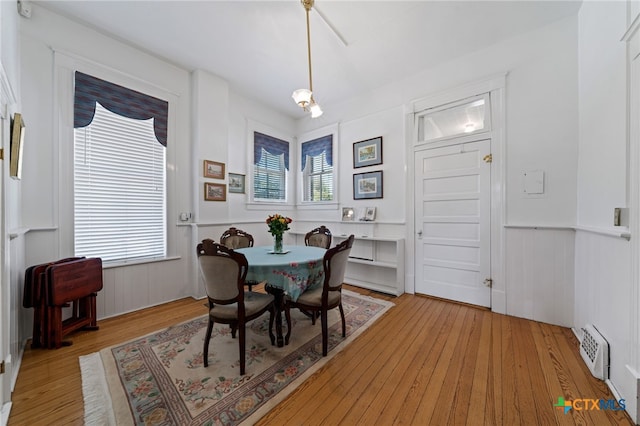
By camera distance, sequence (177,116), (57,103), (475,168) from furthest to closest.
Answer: (177,116), (475,168), (57,103)

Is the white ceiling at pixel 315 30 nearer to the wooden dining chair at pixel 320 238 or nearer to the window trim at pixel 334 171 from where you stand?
the window trim at pixel 334 171

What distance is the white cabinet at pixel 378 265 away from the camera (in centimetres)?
357

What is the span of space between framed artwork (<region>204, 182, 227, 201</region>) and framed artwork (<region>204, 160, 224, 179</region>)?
0.12 meters

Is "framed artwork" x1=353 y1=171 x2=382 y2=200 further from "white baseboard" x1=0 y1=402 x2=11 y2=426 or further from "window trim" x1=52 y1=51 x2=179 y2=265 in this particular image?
"white baseboard" x1=0 y1=402 x2=11 y2=426

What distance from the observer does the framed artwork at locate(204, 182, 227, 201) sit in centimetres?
354

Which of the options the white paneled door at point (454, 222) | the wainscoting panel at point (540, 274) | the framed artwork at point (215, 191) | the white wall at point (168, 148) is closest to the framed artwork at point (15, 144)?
the white wall at point (168, 148)

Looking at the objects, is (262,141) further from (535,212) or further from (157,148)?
(535,212)

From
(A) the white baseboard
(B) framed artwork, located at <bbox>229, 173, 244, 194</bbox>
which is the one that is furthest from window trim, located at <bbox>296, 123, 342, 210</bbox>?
(A) the white baseboard

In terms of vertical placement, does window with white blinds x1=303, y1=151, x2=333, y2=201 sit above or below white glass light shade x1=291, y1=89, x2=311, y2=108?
below

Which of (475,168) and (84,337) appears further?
(475,168)

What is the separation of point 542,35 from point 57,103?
5299 mm

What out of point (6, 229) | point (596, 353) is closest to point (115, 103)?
point (6, 229)

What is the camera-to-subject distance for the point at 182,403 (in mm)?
1519

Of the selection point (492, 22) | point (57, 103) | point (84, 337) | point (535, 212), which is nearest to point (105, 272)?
point (84, 337)
